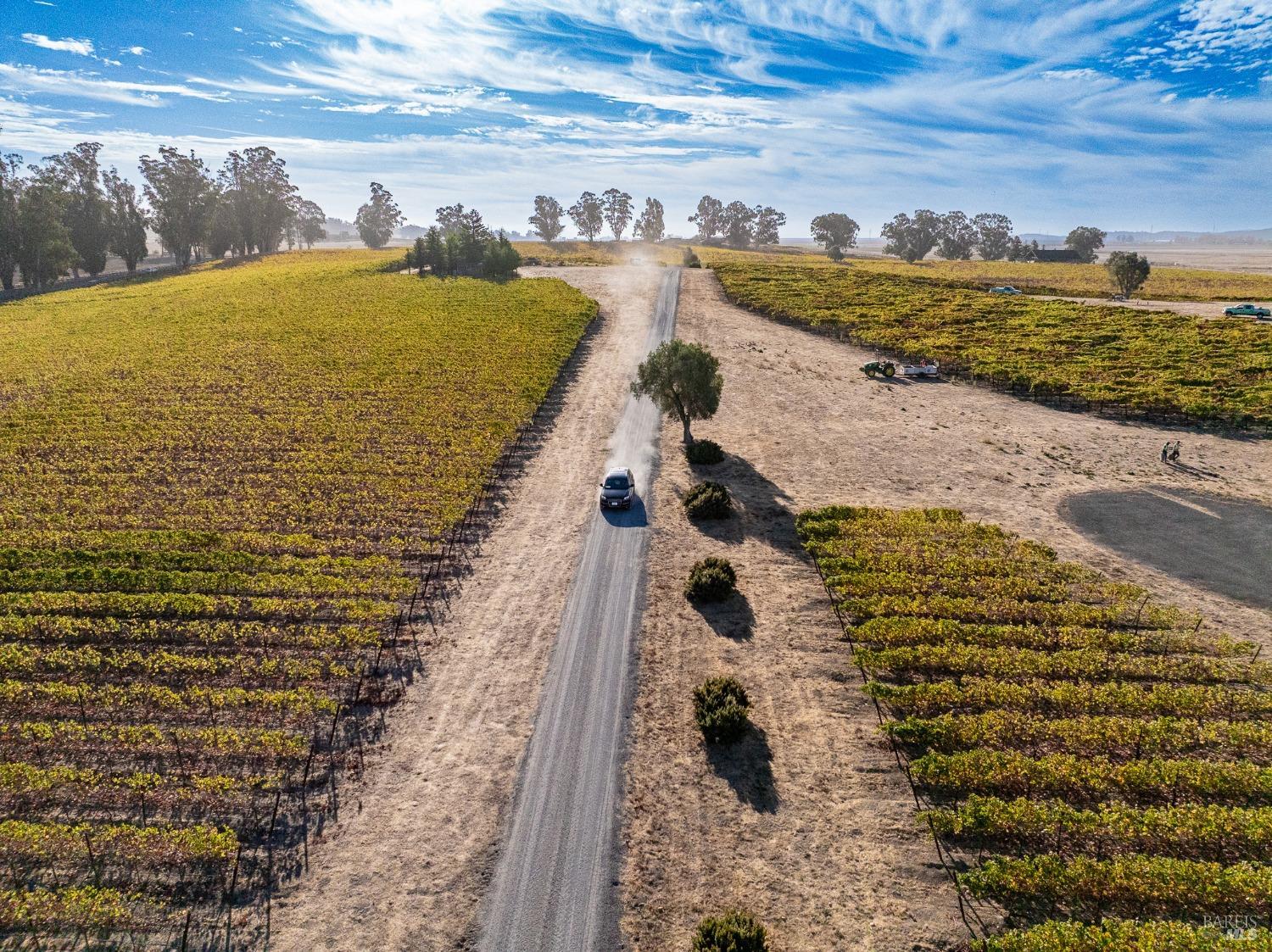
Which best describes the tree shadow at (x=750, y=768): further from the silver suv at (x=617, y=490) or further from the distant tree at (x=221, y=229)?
the distant tree at (x=221, y=229)

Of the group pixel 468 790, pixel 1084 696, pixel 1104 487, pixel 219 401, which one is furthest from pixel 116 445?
pixel 1104 487

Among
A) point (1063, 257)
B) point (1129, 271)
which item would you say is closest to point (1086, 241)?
point (1063, 257)

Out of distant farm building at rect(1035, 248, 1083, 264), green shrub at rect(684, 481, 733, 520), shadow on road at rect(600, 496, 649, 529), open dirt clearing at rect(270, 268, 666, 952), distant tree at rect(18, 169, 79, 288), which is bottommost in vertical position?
open dirt clearing at rect(270, 268, 666, 952)

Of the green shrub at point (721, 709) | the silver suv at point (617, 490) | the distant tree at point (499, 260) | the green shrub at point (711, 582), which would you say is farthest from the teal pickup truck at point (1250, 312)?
the distant tree at point (499, 260)

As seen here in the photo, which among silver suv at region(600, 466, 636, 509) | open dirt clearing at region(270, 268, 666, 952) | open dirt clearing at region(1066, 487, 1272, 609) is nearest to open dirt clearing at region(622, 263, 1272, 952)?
open dirt clearing at region(1066, 487, 1272, 609)

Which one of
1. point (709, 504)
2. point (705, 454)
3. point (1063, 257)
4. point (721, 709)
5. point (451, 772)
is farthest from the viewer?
point (1063, 257)

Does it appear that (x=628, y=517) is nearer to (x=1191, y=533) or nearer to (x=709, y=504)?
(x=709, y=504)

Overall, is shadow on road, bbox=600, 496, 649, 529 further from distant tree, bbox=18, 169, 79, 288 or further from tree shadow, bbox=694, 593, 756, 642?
distant tree, bbox=18, 169, 79, 288

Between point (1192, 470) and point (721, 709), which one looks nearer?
point (721, 709)
